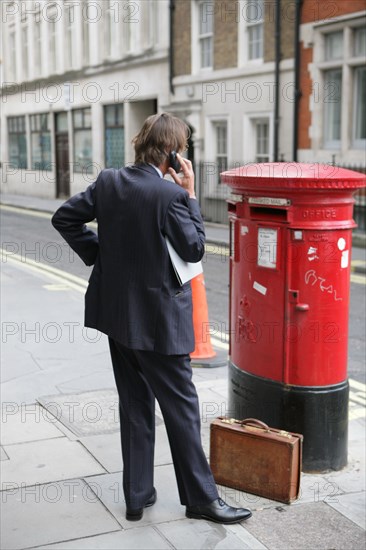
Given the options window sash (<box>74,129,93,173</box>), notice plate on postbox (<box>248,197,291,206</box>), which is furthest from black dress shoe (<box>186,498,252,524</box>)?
window sash (<box>74,129,93,173</box>)

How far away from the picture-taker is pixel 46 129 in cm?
3183

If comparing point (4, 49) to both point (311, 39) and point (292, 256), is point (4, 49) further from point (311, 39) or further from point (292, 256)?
point (292, 256)

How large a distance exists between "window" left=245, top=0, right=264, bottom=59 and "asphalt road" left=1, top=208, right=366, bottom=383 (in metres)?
6.17

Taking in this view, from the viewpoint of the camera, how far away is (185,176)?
11.3 ft

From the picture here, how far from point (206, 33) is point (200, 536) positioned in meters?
19.0

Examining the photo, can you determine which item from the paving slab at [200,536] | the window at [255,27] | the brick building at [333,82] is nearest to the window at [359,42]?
the brick building at [333,82]

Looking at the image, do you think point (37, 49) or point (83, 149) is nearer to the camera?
point (83, 149)

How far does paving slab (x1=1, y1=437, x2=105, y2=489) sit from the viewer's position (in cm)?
395

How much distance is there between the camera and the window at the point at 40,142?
104 feet

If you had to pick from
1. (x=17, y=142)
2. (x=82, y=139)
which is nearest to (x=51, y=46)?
(x=82, y=139)

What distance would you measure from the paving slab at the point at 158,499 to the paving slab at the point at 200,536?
9 centimetres

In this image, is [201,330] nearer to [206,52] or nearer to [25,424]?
[25,424]

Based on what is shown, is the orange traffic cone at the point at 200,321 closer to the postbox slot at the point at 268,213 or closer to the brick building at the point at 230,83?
the postbox slot at the point at 268,213

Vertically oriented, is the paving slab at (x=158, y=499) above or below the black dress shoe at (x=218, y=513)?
below
